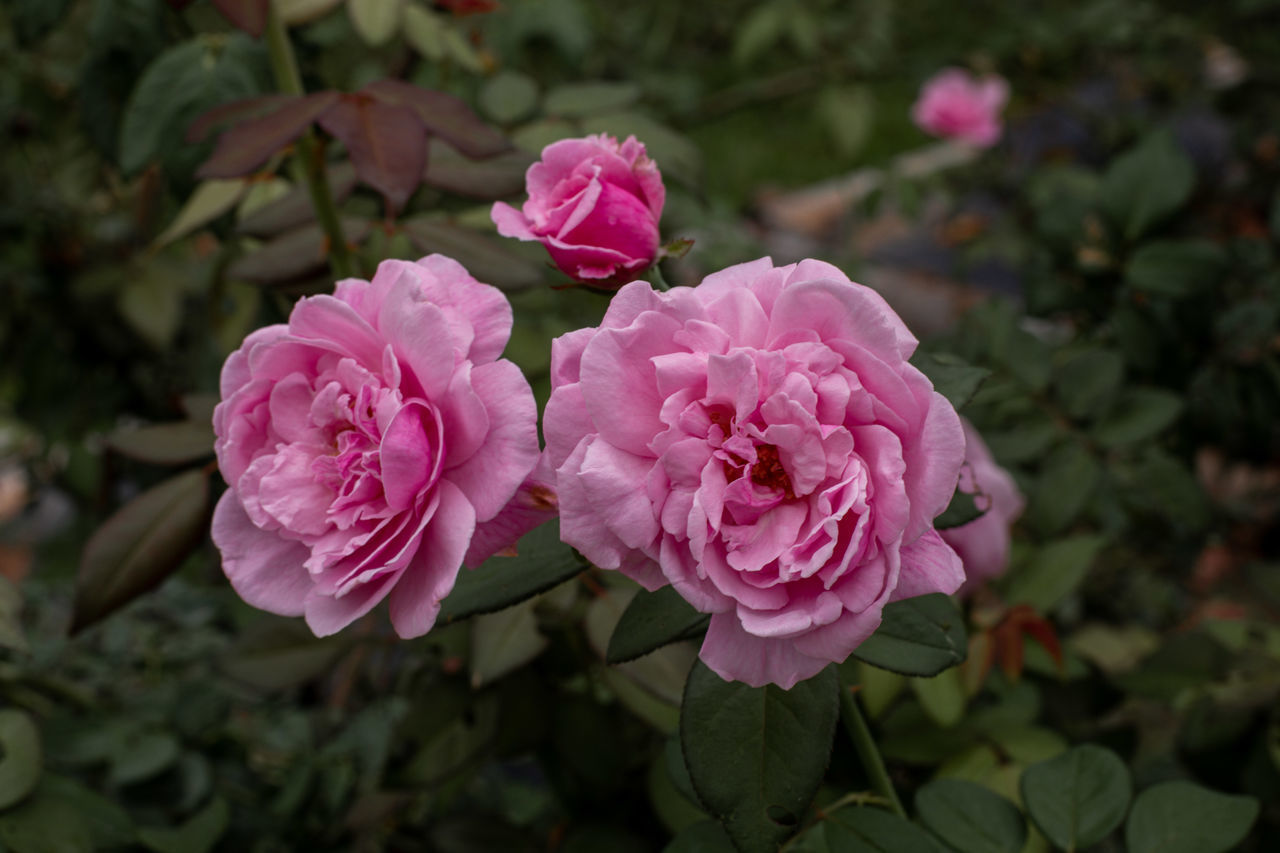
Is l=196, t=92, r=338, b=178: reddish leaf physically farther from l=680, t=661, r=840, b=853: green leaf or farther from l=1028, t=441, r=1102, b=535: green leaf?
l=1028, t=441, r=1102, b=535: green leaf

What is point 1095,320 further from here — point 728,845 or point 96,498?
point 96,498

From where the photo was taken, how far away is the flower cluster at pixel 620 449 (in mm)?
482

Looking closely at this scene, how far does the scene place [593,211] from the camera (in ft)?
1.90

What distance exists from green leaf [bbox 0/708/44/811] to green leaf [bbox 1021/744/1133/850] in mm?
793

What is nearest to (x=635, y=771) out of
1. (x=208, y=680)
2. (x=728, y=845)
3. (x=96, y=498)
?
(x=728, y=845)

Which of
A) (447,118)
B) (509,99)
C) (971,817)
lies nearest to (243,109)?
(447,118)

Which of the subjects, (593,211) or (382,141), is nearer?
(593,211)

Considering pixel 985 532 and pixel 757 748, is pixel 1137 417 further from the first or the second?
pixel 757 748

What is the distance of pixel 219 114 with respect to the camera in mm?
814

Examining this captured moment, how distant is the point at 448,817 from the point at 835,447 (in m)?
0.79

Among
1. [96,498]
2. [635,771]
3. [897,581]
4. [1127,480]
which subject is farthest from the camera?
[96,498]

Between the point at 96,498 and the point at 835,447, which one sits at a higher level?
the point at 835,447

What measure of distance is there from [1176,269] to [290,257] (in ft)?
3.16

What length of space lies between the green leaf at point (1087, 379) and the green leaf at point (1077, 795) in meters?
0.45
